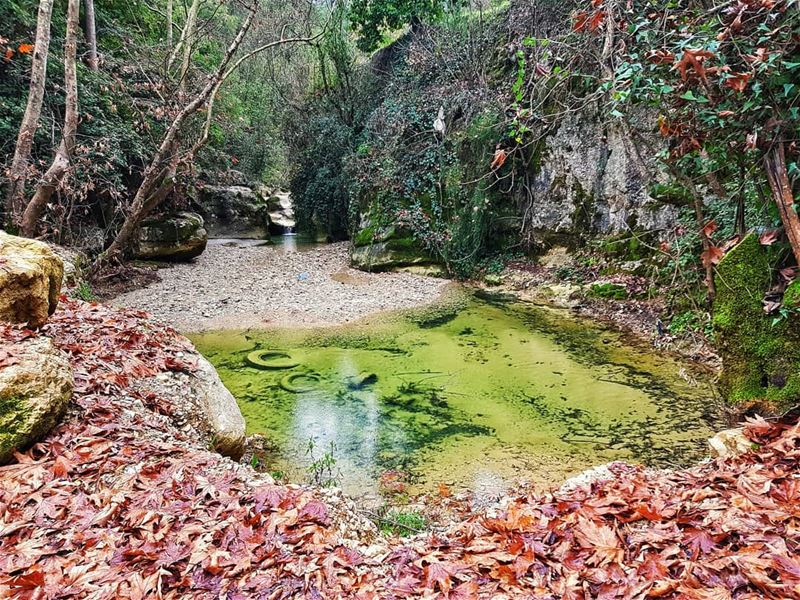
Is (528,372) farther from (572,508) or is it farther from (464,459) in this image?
(572,508)

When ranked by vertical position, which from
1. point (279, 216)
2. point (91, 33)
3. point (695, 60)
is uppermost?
point (91, 33)

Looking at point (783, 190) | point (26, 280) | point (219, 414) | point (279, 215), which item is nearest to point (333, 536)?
point (219, 414)

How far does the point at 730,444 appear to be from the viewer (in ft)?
9.24

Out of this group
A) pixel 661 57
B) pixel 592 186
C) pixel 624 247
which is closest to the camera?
pixel 661 57

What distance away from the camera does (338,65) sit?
1554 cm

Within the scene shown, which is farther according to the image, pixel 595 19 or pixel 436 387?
pixel 436 387

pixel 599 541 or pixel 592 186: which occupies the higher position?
pixel 592 186

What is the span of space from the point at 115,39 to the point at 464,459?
1261 cm

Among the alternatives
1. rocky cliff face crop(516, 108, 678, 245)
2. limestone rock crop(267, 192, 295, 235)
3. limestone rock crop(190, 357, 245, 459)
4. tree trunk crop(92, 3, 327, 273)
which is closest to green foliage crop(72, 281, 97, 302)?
tree trunk crop(92, 3, 327, 273)

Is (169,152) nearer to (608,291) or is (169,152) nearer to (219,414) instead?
(219,414)

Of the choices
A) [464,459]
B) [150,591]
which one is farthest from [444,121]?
[150,591]

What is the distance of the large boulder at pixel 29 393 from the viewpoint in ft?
7.63

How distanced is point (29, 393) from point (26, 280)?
968 millimetres

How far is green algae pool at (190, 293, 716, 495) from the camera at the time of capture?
397cm
